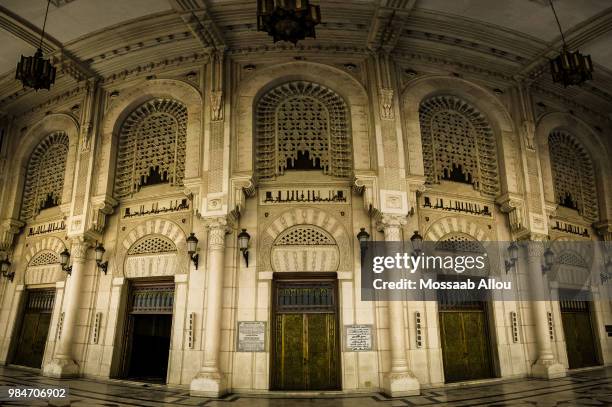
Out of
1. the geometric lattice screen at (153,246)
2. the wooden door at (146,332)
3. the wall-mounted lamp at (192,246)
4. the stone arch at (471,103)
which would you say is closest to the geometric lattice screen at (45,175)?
the geometric lattice screen at (153,246)

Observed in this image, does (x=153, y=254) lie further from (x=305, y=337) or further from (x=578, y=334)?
(x=578, y=334)

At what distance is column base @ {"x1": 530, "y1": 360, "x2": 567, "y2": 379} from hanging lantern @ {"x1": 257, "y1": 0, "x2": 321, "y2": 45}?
774 centimetres

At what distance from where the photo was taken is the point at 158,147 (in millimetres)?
9125

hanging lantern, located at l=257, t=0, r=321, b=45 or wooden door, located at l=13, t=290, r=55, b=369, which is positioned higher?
hanging lantern, located at l=257, t=0, r=321, b=45

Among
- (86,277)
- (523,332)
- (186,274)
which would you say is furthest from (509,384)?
(86,277)

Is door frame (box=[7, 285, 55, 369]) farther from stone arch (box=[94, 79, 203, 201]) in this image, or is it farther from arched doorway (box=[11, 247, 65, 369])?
stone arch (box=[94, 79, 203, 201])

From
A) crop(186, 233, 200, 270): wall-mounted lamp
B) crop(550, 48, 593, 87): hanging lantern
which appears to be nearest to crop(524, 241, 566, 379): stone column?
crop(550, 48, 593, 87): hanging lantern

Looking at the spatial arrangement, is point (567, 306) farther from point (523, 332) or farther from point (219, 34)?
point (219, 34)

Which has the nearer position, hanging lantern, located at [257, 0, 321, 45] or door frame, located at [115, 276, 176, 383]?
hanging lantern, located at [257, 0, 321, 45]

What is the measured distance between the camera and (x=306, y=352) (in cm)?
729

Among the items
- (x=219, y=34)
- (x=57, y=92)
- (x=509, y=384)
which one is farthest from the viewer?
(x=57, y=92)

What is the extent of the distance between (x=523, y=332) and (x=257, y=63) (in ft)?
26.9

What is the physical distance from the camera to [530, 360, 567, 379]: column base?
7828 mm

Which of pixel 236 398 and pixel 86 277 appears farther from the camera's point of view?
pixel 86 277
